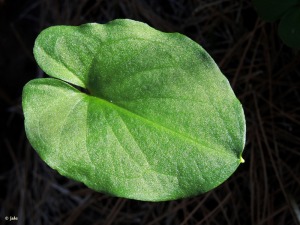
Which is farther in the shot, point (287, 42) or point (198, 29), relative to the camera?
point (198, 29)

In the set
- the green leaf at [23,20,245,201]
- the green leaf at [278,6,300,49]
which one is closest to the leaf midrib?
the green leaf at [23,20,245,201]

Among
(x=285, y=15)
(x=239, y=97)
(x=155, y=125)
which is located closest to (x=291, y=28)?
(x=285, y=15)

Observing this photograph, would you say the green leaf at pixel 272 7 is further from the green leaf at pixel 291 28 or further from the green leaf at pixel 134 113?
the green leaf at pixel 134 113

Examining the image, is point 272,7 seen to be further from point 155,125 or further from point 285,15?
point 155,125

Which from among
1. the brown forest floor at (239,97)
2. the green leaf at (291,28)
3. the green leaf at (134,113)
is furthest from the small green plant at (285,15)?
the green leaf at (134,113)

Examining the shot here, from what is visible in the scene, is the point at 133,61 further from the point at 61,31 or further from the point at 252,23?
the point at 252,23

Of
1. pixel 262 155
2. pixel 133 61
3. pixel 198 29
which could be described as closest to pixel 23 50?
pixel 198 29
